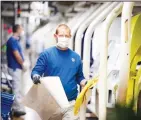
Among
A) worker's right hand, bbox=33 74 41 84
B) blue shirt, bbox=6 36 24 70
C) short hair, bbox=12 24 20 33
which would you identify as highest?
short hair, bbox=12 24 20 33

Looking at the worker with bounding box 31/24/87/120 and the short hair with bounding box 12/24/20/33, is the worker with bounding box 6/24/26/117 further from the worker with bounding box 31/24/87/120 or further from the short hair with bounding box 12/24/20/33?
the worker with bounding box 31/24/87/120

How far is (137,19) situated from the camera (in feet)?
7.56

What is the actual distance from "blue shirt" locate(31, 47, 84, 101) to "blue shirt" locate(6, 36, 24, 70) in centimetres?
26

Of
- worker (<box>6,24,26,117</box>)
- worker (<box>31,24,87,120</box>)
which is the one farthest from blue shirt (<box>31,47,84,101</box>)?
worker (<box>6,24,26,117</box>)

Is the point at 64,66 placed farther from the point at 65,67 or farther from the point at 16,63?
the point at 16,63

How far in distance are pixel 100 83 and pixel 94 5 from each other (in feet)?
2.10

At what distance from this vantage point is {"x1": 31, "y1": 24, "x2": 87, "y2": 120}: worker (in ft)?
7.81

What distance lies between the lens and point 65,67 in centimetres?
239

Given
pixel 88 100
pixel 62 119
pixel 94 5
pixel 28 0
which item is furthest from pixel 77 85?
pixel 28 0

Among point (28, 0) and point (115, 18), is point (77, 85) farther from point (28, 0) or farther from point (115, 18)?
point (28, 0)

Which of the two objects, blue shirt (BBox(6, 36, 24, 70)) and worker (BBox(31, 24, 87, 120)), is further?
blue shirt (BBox(6, 36, 24, 70))

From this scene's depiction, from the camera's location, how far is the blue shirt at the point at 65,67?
2.38 m

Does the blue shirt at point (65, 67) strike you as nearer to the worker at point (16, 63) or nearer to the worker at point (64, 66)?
the worker at point (64, 66)

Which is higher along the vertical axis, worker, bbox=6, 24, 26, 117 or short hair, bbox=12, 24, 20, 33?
short hair, bbox=12, 24, 20, 33
